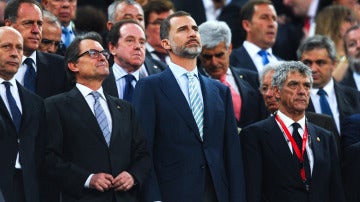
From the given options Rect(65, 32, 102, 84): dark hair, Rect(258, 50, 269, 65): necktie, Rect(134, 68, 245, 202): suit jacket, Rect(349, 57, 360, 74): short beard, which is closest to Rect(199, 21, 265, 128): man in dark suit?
Rect(258, 50, 269, 65): necktie

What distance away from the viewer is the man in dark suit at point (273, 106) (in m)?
9.52

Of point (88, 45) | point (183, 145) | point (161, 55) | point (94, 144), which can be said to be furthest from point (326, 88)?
point (94, 144)

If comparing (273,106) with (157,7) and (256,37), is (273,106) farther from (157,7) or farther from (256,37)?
(157,7)

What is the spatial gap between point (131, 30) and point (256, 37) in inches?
91.7

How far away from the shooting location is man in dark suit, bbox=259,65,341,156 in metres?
9.52

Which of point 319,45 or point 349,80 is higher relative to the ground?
point 319,45

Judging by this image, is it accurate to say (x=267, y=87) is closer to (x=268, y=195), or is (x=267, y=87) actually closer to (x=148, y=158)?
(x=268, y=195)

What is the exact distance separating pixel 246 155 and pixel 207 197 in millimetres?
598

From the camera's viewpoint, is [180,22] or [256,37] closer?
[180,22]

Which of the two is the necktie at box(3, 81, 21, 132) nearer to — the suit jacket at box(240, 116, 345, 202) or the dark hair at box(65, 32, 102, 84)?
the dark hair at box(65, 32, 102, 84)

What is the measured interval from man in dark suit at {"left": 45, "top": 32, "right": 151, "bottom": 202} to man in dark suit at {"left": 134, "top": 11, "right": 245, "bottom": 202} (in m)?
0.19

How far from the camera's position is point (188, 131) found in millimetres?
8266

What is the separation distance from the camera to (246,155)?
8664 mm

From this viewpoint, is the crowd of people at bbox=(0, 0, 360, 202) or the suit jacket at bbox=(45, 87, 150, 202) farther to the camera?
the crowd of people at bbox=(0, 0, 360, 202)
